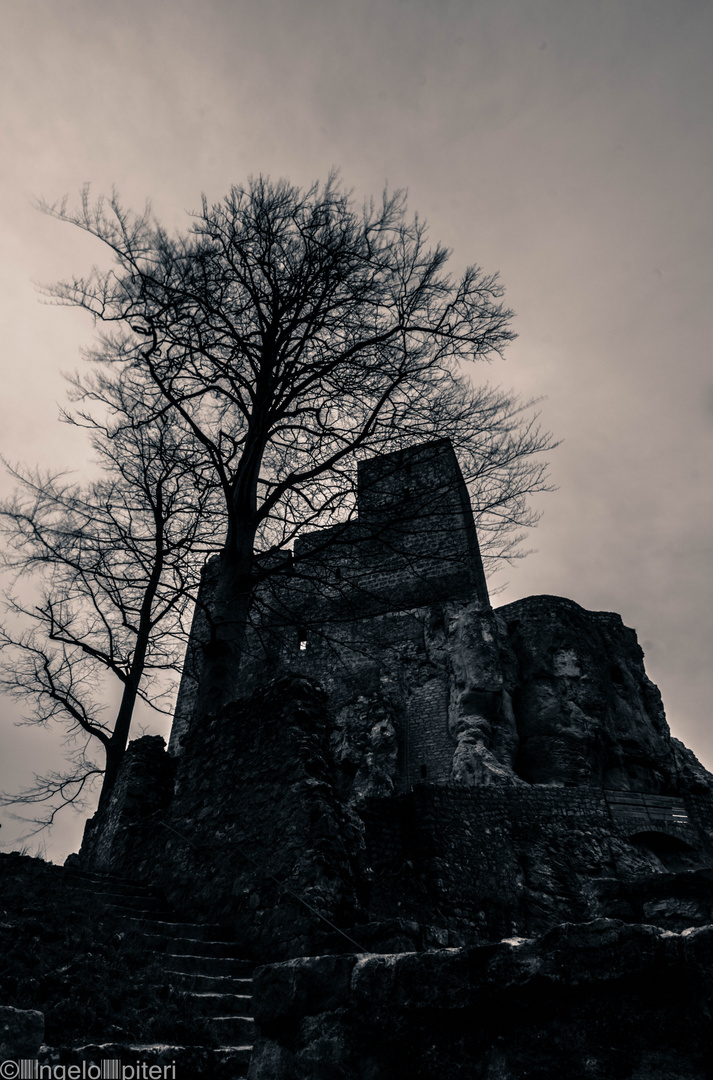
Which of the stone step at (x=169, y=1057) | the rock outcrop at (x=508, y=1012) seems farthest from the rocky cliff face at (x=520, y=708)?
the rock outcrop at (x=508, y=1012)

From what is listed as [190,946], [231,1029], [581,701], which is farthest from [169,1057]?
[581,701]

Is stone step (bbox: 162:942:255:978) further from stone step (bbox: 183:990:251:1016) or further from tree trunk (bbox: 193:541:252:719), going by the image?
tree trunk (bbox: 193:541:252:719)

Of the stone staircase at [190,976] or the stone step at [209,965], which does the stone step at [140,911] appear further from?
the stone step at [209,965]

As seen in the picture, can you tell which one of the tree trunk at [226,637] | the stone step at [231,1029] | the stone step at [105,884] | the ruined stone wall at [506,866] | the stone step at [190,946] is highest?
the tree trunk at [226,637]

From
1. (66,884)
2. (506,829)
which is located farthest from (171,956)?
(506,829)

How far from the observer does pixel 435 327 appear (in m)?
7.29

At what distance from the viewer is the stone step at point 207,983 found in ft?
10.6

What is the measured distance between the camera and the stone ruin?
4027 millimetres

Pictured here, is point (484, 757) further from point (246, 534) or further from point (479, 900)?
point (246, 534)

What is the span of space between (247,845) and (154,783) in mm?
2319

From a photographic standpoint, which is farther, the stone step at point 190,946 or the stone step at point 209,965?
the stone step at point 190,946

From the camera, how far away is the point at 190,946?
3.68 metres

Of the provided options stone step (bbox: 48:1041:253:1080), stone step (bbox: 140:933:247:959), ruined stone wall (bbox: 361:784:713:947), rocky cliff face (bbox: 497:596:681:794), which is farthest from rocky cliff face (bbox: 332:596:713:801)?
stone step (bbox: 48:1041:253:1080)

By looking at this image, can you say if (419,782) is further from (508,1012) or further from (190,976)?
(508,1012)
